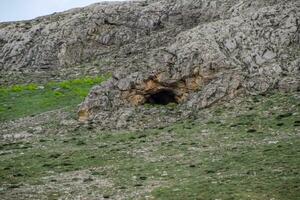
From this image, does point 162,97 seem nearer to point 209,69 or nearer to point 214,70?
point 209,69

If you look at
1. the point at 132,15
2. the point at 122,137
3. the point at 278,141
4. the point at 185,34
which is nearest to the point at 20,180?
the point at 122,137

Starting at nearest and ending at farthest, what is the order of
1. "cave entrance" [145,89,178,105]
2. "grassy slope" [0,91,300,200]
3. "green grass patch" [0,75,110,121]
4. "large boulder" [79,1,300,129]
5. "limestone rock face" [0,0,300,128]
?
"grassy slope" [0,91,300,200] → "limestone rock face" [0,0,300,128] → "large boulder" [79,1,300,129] → "cave entrance" [145,89,178,105] → "green grass patch" [0,75,110,121]

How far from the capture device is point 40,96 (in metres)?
69.3

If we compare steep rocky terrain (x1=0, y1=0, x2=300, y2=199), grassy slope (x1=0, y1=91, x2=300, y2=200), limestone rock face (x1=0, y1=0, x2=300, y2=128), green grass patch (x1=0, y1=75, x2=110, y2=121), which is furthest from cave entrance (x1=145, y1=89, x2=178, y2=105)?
green grass patch (x1=0, y1=75, x2=110, y2=121)

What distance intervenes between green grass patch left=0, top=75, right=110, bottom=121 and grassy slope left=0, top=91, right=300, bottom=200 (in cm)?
1395

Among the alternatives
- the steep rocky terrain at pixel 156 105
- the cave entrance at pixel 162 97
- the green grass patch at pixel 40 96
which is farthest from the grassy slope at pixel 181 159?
the green grass patch at pixel 40 96

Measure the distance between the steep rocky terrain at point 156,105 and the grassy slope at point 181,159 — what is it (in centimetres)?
12

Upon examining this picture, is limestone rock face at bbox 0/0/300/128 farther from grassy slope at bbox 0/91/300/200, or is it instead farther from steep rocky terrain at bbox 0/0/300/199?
grassy slope at bbox 0/91/300/200

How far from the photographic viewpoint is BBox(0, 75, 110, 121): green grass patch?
204 ft

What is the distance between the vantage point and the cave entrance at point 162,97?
182ft

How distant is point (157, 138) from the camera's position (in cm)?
4397

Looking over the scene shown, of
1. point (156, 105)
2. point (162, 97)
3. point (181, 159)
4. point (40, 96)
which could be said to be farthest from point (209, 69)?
point (40, 96)

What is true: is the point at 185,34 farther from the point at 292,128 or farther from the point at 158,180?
the point at 158,180

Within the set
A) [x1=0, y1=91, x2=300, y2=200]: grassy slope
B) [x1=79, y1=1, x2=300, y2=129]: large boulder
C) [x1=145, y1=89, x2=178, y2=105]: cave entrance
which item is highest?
[x1=79, y1=1, x2=300, y2=129]: large boulder
